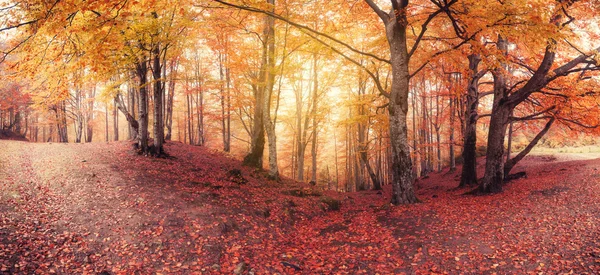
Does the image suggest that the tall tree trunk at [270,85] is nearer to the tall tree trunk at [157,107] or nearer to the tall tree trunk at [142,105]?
the tall tree trunk at [157,107]

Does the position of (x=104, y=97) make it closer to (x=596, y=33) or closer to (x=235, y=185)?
(x=235, y=185)

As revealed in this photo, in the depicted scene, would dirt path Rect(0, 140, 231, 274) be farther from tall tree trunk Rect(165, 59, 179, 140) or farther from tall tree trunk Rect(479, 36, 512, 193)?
tall tree trunk Rect(165, 59, 179, 140)

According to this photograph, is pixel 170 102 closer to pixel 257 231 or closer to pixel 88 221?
pixel 88 221

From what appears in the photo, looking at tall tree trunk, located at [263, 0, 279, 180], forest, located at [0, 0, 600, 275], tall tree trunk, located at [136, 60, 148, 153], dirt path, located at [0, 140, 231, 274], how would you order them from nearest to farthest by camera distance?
dirt path, located at [0, 140, 231, 274] < forest, located at [0, 0, 600, 275] < tall tree trunk, located at [136, 60, 148, 153] < tall tree trunk, located at [263, 0, 279, 180]

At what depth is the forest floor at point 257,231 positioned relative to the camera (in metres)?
5.25

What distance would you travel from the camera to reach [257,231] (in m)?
7.69

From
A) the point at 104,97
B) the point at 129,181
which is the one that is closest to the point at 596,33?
the point at 129,181

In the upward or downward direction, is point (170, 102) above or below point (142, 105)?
above

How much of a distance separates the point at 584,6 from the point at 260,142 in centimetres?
1431

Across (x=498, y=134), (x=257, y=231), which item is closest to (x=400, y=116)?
(x=498, y=134)

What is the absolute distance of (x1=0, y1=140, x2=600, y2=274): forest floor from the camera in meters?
5.25

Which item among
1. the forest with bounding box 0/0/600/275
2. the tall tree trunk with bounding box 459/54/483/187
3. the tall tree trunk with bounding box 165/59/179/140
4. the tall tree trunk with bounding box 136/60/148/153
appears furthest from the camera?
the tall tree trunk with bounding box 165/59/179/140

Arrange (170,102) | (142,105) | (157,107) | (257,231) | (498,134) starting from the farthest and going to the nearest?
(170,102) → (157,107) → (142,105) → (498,134) → (257,231)

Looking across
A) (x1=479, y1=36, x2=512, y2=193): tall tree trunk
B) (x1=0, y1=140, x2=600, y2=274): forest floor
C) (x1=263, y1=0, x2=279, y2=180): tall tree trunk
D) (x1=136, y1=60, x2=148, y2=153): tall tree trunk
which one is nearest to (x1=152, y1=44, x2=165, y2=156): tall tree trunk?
(x1=136, y1=60, x2=148, y2=153): tall tree trunk
